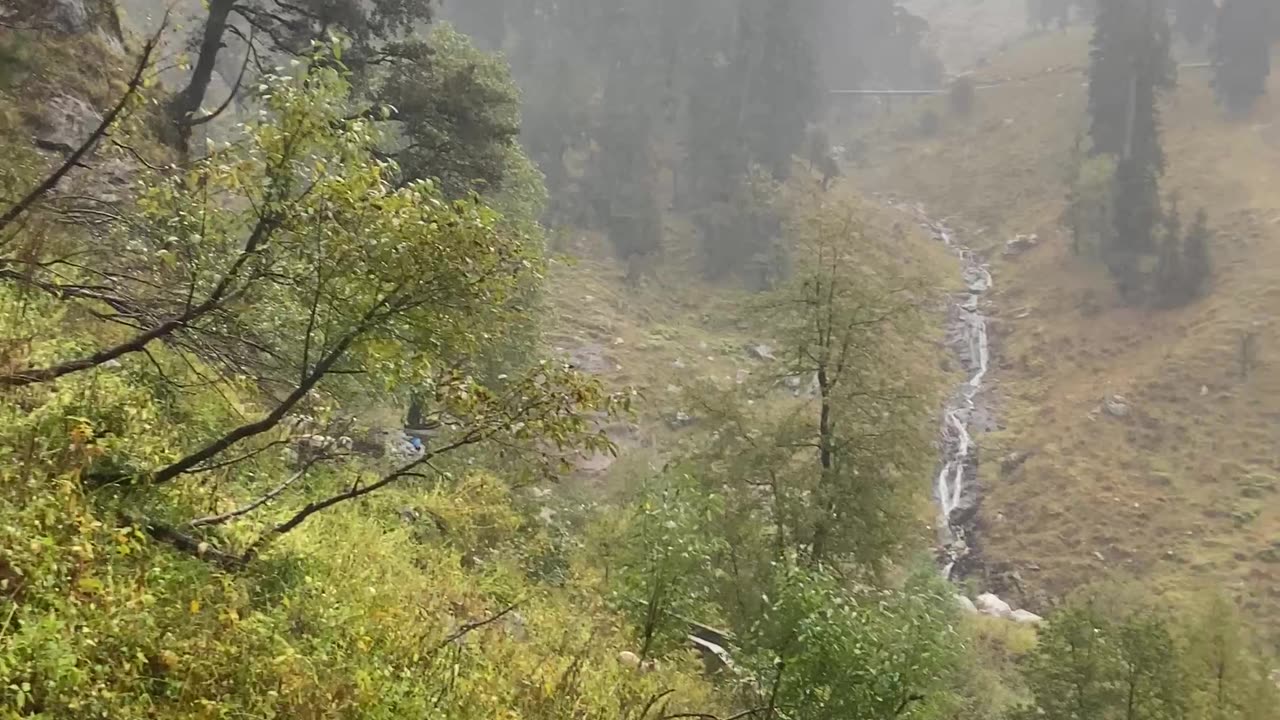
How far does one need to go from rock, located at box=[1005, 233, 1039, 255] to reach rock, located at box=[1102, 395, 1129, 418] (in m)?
17.6

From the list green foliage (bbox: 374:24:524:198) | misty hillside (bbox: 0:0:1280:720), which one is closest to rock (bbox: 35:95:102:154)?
misty hillside (bbox: 0:0:1280:720)

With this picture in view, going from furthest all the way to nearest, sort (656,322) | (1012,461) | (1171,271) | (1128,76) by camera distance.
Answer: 1. (1128,76)
2. (656,322)
3. (1171,271)
4. (1012,461)

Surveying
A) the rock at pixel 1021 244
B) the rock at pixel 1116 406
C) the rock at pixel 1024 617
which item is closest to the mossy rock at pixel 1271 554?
the rock at pixel 1024 617

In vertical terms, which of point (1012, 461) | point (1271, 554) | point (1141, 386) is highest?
point (1141, 386)

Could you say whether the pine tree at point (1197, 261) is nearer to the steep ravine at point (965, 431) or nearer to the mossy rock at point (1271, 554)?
the steep ravine at point (965, 431)

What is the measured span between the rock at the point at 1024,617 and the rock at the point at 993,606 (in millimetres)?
138

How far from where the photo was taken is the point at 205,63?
13883 millimetres

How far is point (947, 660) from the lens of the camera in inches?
254

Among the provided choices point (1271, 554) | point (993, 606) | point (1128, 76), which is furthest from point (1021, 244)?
point (993, 606)

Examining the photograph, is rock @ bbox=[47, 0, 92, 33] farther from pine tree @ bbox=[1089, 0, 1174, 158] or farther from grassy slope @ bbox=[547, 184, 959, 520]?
pine tree @ bbox=[1089, 0, 1174, 158]

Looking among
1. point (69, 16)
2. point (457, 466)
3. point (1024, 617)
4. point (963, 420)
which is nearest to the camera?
point (69, 16)

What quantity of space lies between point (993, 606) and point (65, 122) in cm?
2680

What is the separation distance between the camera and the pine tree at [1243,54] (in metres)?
57.5

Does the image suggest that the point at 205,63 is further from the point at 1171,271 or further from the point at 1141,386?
the point at 1171,271
